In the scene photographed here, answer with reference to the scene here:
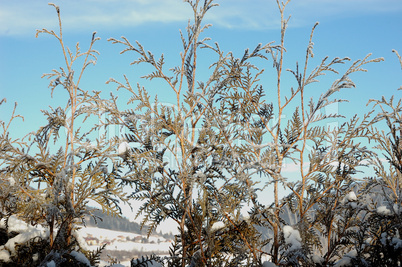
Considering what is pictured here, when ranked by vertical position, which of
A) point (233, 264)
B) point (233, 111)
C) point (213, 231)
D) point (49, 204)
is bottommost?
point (233, 264)

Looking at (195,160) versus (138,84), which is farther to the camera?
(138,84)

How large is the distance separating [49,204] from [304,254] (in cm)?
292

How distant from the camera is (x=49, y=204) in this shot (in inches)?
139

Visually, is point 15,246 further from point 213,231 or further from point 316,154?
point 316,154

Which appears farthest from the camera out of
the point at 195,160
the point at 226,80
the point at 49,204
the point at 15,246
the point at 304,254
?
the point at 226,80

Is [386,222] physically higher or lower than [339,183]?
lower

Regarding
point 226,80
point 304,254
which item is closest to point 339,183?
point 304,254

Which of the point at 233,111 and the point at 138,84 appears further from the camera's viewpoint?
the point at 233,111

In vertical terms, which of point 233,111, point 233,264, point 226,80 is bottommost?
point 233,264

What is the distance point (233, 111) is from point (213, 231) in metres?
1.82

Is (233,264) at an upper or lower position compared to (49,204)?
lower

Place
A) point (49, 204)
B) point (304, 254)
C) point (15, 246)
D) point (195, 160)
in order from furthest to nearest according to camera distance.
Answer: point (15, 246), point (195, 160), point (304, 254), point (49, 204)

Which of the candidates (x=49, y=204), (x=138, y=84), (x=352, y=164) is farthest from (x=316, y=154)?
(x=49, y=204)

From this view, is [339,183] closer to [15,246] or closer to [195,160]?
[195,160]
